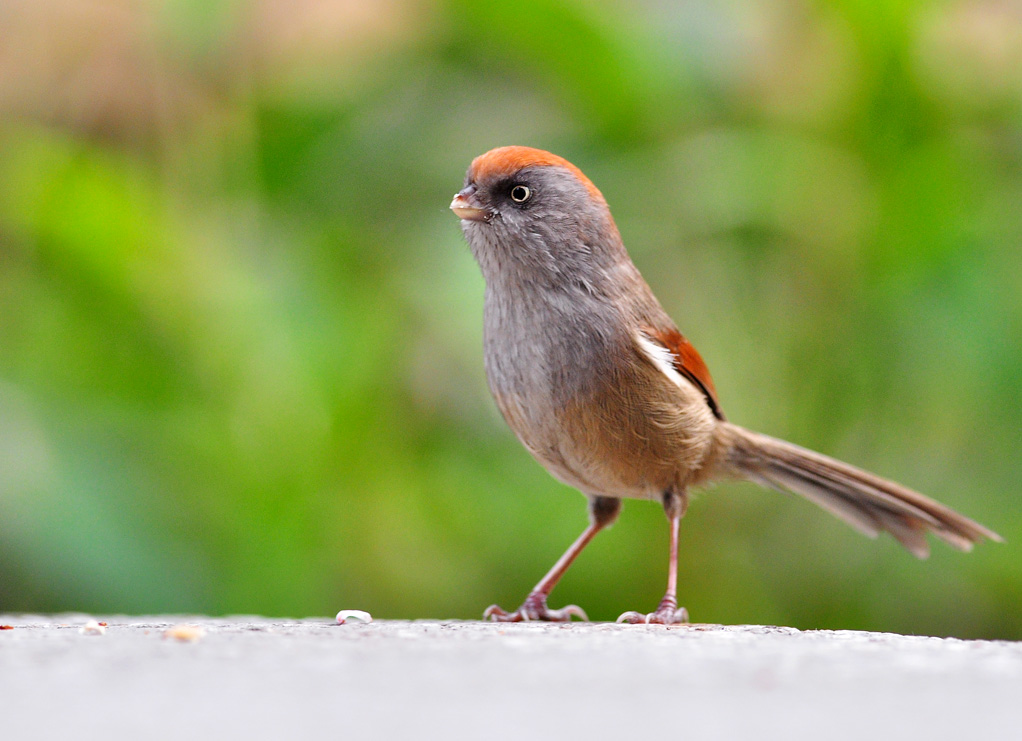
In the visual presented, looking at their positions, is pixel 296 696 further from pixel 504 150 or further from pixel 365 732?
pixel 504 150

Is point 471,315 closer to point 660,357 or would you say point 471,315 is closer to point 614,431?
point 660,357

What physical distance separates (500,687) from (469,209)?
230cm

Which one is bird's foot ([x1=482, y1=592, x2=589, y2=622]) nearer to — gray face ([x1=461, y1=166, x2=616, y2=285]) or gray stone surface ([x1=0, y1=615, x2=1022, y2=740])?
gray face ([x1=461, y1=166, x2=616, y2=285])

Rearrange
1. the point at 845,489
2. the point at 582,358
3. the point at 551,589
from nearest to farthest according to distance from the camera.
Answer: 1. the point at 582,358
2. the point at 551,589
3. the point at 845,489

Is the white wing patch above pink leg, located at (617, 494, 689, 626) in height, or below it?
above

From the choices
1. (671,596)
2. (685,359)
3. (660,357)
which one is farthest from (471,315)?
(671,596)

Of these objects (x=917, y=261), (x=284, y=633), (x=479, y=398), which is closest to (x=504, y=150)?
(x=479, y=398)

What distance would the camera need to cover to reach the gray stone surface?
155cm

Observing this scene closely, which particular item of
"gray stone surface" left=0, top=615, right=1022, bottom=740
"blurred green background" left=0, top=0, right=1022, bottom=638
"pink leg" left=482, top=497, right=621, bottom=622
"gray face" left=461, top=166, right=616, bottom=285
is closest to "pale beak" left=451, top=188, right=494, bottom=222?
"gray face" left=461, top=166, right=616, bottom=285

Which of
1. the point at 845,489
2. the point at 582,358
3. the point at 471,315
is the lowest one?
the point at 845,489

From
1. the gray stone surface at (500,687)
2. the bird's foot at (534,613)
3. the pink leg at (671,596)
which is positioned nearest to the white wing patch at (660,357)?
the pink leg at (671,596)

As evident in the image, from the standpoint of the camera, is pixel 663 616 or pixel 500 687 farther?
pixel 663 616

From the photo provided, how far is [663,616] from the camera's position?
3.75m

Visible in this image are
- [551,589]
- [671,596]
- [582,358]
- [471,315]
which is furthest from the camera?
[471,315]
